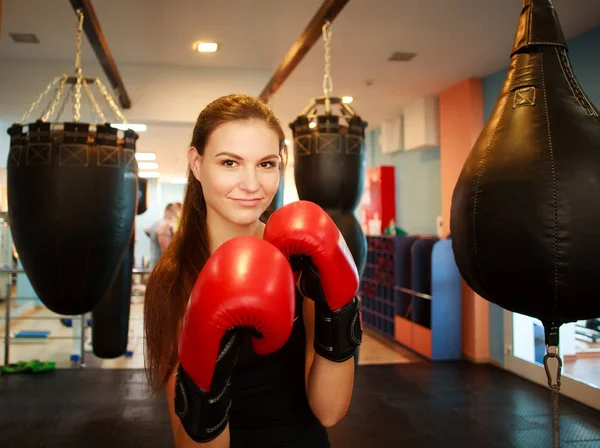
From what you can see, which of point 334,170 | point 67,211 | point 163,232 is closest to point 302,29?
point 334,170

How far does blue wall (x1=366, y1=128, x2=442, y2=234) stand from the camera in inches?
262

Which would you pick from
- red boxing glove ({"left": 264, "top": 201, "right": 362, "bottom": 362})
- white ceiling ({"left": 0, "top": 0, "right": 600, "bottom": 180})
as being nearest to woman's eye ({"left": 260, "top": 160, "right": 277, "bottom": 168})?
red boxing glove ({"left": 264, "top": 201, "right": 362, "bottom": 362})

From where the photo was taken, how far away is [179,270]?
1352 millimetres

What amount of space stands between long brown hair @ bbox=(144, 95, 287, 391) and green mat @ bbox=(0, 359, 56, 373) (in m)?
4.24

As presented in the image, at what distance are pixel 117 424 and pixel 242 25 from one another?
10.7 ft

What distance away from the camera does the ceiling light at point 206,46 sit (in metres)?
4.44

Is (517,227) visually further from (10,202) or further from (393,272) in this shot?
(393,272)

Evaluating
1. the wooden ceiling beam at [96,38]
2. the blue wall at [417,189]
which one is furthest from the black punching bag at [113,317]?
the blue wall at [417,189]

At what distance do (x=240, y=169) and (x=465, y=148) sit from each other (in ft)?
15.6

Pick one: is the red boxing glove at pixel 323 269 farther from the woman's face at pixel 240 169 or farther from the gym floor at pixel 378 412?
the gym floor at pixel 378 412

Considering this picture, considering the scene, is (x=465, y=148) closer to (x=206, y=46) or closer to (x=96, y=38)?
(x=206, y=46)

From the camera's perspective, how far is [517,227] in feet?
3.95

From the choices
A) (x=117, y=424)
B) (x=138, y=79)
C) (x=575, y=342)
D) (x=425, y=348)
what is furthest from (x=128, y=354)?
(x=575, y=342)

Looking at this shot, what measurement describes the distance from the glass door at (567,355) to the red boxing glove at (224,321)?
156 inches
